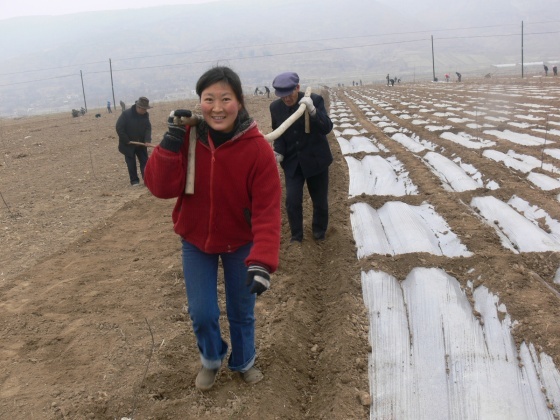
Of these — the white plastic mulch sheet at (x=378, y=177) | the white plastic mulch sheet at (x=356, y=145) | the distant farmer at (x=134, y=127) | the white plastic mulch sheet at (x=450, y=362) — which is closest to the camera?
the white plastic mulch sheet at (x=450, y=362)

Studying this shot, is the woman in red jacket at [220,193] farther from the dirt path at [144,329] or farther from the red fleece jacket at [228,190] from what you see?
the dirt path at [144,329]

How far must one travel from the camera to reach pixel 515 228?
181 inches

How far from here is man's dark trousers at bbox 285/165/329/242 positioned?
439cm

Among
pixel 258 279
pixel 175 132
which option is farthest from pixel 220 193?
pixel 258 279

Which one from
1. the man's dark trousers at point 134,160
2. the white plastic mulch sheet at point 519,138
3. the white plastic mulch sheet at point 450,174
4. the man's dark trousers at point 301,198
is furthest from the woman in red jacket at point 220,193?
the white plastic mulch sheet at point 519,138

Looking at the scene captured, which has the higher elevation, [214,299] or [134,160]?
[134,160]

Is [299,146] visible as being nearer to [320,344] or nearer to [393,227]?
[393,227]

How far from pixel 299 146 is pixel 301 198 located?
0.53 meters

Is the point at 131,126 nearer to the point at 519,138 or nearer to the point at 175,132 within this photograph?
the point at 175,132

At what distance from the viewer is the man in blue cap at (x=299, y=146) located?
390 centimetres

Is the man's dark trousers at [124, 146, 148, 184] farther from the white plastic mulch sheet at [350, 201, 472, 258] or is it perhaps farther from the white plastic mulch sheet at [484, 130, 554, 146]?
the white plastic mulch sheet at [484, 130, 554, 146]

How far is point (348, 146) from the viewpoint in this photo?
9781mm

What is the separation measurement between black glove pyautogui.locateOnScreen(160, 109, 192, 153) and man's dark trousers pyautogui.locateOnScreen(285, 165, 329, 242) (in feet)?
7.51

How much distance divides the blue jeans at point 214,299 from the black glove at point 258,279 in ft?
0.64
